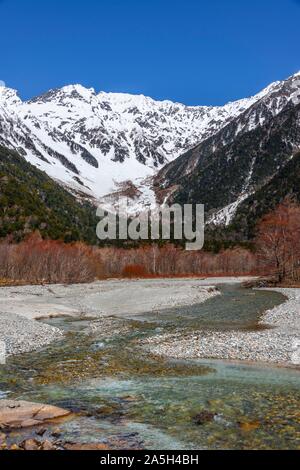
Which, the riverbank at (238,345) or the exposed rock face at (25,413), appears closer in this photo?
the exposed rock face at (25,413)

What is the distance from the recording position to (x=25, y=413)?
53.7 feet

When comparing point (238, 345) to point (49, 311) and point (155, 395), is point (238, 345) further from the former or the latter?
point (49, 311)

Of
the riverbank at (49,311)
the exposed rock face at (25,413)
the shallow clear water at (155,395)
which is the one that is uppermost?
the exposed rock face at (25,413)

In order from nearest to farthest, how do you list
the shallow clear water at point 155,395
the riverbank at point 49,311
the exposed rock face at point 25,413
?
the shallow clear water at point 155,395 < the exposed rock face at point 25,413 < the riverbank at point 49,311

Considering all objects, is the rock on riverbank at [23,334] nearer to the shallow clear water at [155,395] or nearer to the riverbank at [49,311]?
the riverbank at [49,311]

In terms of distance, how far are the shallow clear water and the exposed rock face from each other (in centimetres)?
71

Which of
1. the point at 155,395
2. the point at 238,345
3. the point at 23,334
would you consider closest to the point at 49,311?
the point at 23,334

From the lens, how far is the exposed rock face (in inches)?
619

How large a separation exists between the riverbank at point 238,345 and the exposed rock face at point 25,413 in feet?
38.3

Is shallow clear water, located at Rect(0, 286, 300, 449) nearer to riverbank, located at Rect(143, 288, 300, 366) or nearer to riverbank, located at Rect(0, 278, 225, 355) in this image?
riverbank, located at Rect(143, 288, 300, 366)

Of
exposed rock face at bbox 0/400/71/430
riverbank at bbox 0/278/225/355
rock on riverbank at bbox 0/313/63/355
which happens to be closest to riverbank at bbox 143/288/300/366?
rock on riverbank at bbox 0/313/63/355

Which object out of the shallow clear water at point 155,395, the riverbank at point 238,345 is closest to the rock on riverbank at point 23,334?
the shallow clear water at point 155,395

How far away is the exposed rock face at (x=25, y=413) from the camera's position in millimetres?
15719

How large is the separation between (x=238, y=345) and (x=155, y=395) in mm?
10627
